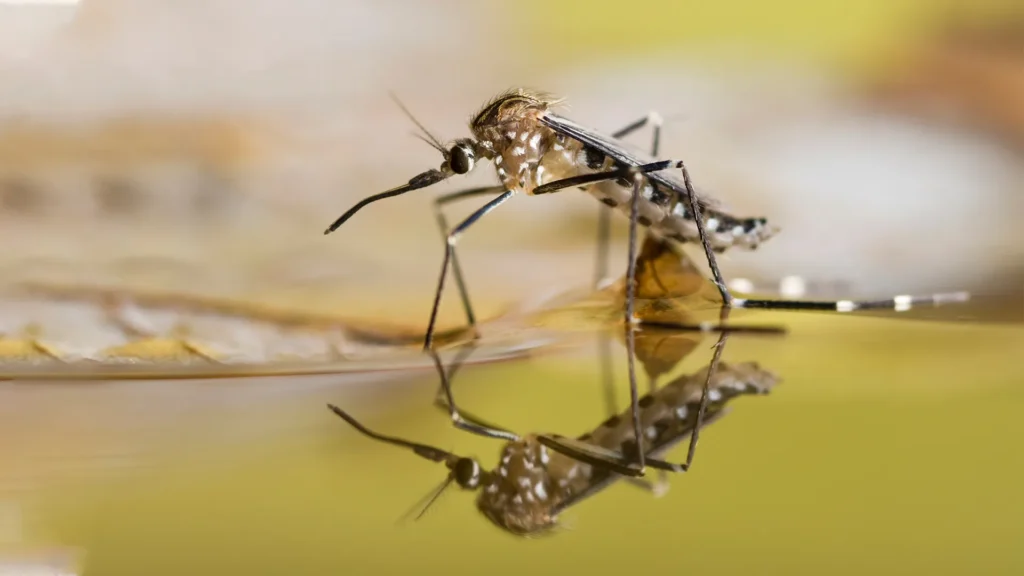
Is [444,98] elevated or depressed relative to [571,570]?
elevated

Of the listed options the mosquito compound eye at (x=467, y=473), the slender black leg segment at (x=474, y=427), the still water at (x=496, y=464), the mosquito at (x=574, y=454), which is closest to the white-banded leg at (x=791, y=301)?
the still water at (x=496, y=464)

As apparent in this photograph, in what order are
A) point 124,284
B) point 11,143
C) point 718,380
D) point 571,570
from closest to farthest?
point 571,570 < point 718,380 < point 124,284 < point 11,143

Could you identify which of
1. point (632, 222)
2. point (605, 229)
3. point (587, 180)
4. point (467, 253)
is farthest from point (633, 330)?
point (467, 253)

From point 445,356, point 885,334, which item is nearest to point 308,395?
point 445,356

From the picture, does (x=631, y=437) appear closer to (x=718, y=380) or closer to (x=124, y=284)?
(x=718, y=380)

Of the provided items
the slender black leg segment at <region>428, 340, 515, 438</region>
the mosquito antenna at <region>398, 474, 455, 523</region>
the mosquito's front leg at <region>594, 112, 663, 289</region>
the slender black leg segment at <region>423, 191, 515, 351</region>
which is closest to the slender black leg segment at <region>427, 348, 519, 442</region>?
the slender black leg segment at <region>428, 340, 515, 438</region>

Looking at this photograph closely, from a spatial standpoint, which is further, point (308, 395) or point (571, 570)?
point (308, 395)
